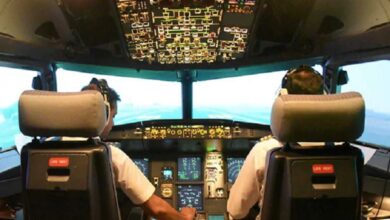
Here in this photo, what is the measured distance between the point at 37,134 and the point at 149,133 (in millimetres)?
1630

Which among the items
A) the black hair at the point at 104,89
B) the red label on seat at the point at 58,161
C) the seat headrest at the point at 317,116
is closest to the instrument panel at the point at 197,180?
the black hair at the point at 104,89

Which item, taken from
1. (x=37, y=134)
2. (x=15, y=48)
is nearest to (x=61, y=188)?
(x=37, y=134)

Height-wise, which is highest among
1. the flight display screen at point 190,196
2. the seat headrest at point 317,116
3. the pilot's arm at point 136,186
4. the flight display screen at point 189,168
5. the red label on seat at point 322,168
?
the seat headrest at point 317,116

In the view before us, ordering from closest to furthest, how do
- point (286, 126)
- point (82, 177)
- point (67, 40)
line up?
point (286, 126) < point (82, 177) < point (67, 40)

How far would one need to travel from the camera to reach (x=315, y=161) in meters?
1.53

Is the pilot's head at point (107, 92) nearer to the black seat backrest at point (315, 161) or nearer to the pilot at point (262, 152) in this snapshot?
the pilot at point (262, 152)

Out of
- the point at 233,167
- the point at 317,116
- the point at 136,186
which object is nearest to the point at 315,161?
the point at 317,116

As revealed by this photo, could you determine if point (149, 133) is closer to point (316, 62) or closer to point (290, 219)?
point (316, 62)

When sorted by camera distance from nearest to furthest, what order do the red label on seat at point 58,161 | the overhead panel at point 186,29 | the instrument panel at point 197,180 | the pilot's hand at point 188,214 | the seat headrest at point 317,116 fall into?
the seat headrest at point 317,116 < the red label on seat at point 58,161 < the pilot's hand at point 188,214 < the overhead panel at point 186,29 < the instrument panel at point 197,180

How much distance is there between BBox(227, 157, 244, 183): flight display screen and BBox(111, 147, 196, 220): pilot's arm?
4.17ft

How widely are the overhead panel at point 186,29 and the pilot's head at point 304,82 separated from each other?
1423 millimetres

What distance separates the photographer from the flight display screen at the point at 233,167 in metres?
3.29

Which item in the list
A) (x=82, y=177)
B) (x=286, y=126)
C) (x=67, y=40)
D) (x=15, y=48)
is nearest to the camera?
(x=286, y=126)

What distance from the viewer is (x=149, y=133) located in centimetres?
319
